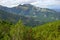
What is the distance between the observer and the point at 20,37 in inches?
4038

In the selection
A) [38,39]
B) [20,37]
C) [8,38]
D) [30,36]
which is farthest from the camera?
[38,39]

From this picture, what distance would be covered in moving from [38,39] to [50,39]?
986 centimetres

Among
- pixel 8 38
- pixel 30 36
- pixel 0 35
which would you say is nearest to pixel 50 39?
pixel 30 36

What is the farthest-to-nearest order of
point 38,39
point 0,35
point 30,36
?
point 0,35 → point 38,39 → point 30,36

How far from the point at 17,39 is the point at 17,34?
125 inches

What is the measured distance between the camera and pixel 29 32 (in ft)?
373

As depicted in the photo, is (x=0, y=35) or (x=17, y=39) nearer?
(x=17, y=39)

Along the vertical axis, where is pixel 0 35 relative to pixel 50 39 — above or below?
A: below

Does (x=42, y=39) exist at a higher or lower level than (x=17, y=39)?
lower

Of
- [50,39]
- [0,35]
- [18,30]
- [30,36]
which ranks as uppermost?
[18,30]

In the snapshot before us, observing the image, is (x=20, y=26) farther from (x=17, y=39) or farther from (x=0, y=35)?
(x=0, y=35)

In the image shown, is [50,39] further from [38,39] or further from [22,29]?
[22,29]

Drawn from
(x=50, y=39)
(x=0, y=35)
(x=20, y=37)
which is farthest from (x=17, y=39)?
(x=0, y=35)

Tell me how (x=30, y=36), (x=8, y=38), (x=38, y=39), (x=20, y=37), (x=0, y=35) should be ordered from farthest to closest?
(x=0, y=35) < (x=38, y=39) < (x=8, y=38) < (x=30, y=36) < (x=20, y=37)
